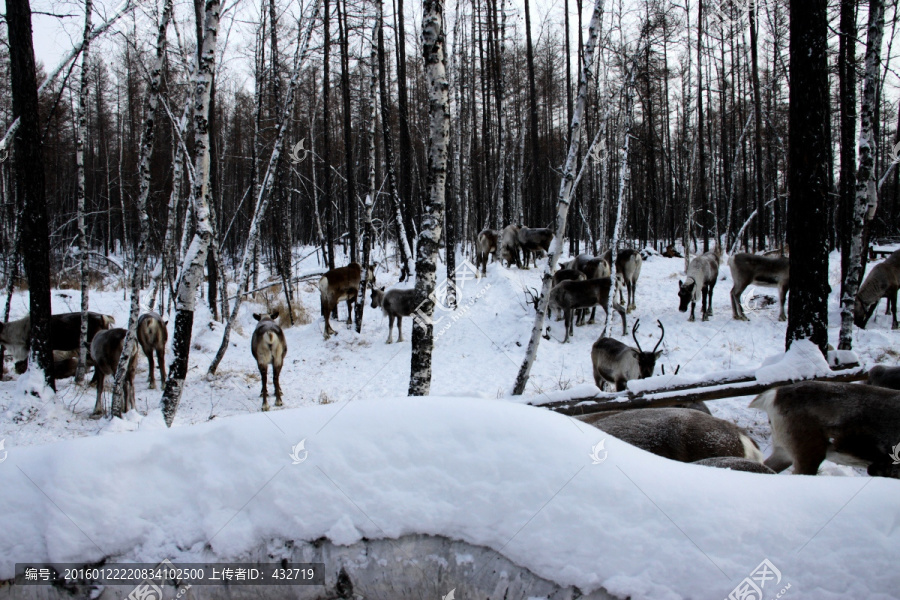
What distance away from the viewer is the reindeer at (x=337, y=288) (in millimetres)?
12367

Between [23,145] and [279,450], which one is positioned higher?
[23,145]

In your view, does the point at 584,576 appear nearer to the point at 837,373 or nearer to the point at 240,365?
the point at 837,373

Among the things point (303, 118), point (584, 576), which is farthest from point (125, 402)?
point (303, 118)

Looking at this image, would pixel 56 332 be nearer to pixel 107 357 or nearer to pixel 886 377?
pixel 107 357

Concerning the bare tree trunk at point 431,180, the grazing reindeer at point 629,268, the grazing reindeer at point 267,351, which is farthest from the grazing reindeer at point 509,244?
the bare tree trunk at point 431,180

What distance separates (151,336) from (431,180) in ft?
20.4

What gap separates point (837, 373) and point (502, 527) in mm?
4753

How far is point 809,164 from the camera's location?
5.42 meters

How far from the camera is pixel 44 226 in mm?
7383

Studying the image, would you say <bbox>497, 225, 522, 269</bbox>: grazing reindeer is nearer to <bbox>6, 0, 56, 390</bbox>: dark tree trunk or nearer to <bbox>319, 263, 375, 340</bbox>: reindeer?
<bbox>319, 263, 375, 340</bbox>: reindeer

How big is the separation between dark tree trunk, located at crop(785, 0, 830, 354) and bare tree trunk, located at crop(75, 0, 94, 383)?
9.18 m

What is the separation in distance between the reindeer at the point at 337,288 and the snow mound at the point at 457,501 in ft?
32.9

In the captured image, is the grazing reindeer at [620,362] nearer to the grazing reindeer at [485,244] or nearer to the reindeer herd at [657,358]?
the reindeer herd at [657,358]
